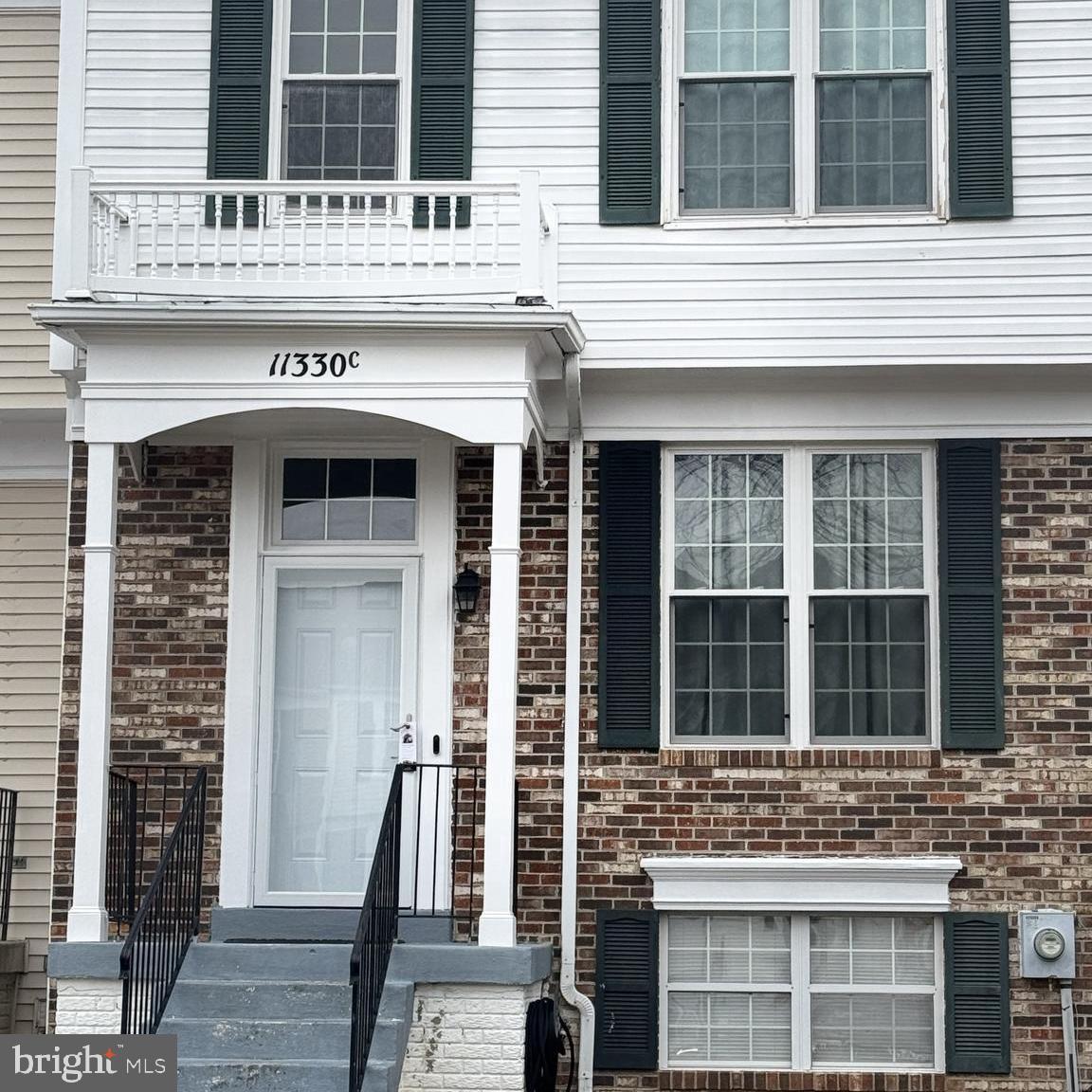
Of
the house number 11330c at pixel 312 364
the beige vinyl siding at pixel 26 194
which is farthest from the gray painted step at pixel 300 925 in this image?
the beige vinyl siding at pixel 26 194

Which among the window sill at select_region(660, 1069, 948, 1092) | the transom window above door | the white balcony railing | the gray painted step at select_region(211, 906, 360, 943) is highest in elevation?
the white balcony railing

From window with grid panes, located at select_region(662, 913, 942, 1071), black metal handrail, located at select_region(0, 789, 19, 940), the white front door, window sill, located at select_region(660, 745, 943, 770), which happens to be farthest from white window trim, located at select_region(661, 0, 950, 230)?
black metal handrail, located at select_region(0, 789, 19, 940)

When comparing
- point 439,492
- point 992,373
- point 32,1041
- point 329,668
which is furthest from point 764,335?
point 32,1041

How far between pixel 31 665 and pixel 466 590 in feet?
11.4

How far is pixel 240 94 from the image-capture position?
10.6 metres

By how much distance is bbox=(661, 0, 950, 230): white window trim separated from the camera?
10367 millimetres

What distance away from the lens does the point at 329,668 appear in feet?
34.2

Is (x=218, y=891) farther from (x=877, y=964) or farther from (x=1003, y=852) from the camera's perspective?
(x=1003, y=852)

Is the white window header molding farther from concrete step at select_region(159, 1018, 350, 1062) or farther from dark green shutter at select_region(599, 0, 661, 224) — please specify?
dark green shutter at select_region(599, 0, 661, 224)

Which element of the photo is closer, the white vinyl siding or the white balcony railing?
the white balcony railing

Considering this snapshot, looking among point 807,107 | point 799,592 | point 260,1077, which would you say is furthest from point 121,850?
point 807,107

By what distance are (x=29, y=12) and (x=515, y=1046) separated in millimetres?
7714

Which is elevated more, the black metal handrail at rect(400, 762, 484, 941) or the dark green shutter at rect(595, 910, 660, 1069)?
the black metal handrail at rect(400, 762, 484, 941)

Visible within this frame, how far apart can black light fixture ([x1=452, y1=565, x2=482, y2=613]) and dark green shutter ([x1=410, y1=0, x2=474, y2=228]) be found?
2030 millimetres
